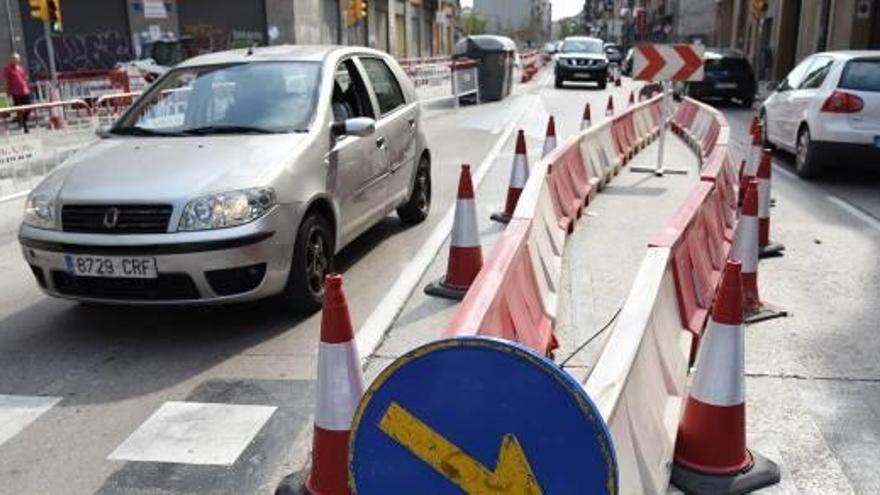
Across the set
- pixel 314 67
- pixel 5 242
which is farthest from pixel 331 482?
pixel 5 242

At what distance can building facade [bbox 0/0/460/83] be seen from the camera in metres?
29.8

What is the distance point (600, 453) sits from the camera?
205 cm

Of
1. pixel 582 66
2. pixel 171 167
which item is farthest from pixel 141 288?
pixel 582 66

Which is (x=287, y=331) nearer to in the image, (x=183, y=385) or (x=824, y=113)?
(x=183, y=385)

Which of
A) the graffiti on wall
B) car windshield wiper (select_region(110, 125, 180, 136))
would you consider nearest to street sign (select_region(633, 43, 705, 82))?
car windshield wiper (select_region(110, 125, 180, 136))

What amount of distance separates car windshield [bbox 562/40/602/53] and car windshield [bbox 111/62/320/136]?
2859 cm

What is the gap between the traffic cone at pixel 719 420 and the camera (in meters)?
3.24

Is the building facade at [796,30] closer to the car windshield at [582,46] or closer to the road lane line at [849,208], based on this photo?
the car windshield at [582,46]

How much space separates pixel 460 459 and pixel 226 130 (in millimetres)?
4112

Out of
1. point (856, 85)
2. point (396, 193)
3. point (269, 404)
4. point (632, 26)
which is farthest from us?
point (632, 26)

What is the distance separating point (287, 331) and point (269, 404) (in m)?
1.07

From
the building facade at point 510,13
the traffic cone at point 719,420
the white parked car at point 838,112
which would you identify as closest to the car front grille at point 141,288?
the traffic cone at point 719,420

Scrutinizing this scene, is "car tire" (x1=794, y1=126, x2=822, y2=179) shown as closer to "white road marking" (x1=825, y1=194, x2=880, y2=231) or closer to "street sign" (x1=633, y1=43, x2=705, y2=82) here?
"white road marking" (x1=825, y1=194, x2=880, y2=231)

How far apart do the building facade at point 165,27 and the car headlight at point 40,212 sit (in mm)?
26964
